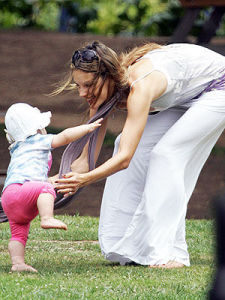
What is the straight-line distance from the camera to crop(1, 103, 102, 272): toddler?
3.59 metres

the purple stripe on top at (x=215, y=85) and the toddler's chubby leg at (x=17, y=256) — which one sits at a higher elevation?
the purple stripe on top at (x=215, y=85)

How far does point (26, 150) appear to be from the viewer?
3680 mm

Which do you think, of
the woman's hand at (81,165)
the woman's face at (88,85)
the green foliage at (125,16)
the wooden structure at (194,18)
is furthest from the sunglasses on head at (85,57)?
the green foliage at (125,16)

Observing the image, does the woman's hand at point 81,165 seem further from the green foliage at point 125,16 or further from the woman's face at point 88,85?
the green foliage at point 125,16

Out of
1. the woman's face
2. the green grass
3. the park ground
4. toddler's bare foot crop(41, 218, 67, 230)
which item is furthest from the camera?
the park ground

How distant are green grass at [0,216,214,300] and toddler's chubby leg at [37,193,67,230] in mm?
277

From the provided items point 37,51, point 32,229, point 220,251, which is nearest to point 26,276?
point 32,229

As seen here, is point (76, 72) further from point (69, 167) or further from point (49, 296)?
point (49, 296)

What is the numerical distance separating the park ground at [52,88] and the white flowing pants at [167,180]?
9.70 feet

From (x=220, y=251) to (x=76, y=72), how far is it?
2721 mm

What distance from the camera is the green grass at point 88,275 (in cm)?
324

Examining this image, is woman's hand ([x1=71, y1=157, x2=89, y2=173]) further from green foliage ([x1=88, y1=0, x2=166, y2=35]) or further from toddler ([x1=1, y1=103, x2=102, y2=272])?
green foliage ([x1=88, y1=0, x2=166, y2=35])

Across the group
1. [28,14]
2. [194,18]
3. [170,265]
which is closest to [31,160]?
[170,265]

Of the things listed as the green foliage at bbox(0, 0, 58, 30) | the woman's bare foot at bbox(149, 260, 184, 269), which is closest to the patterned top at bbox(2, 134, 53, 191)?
the woman's bare foot at bbox(149, 260, 184, 269)
